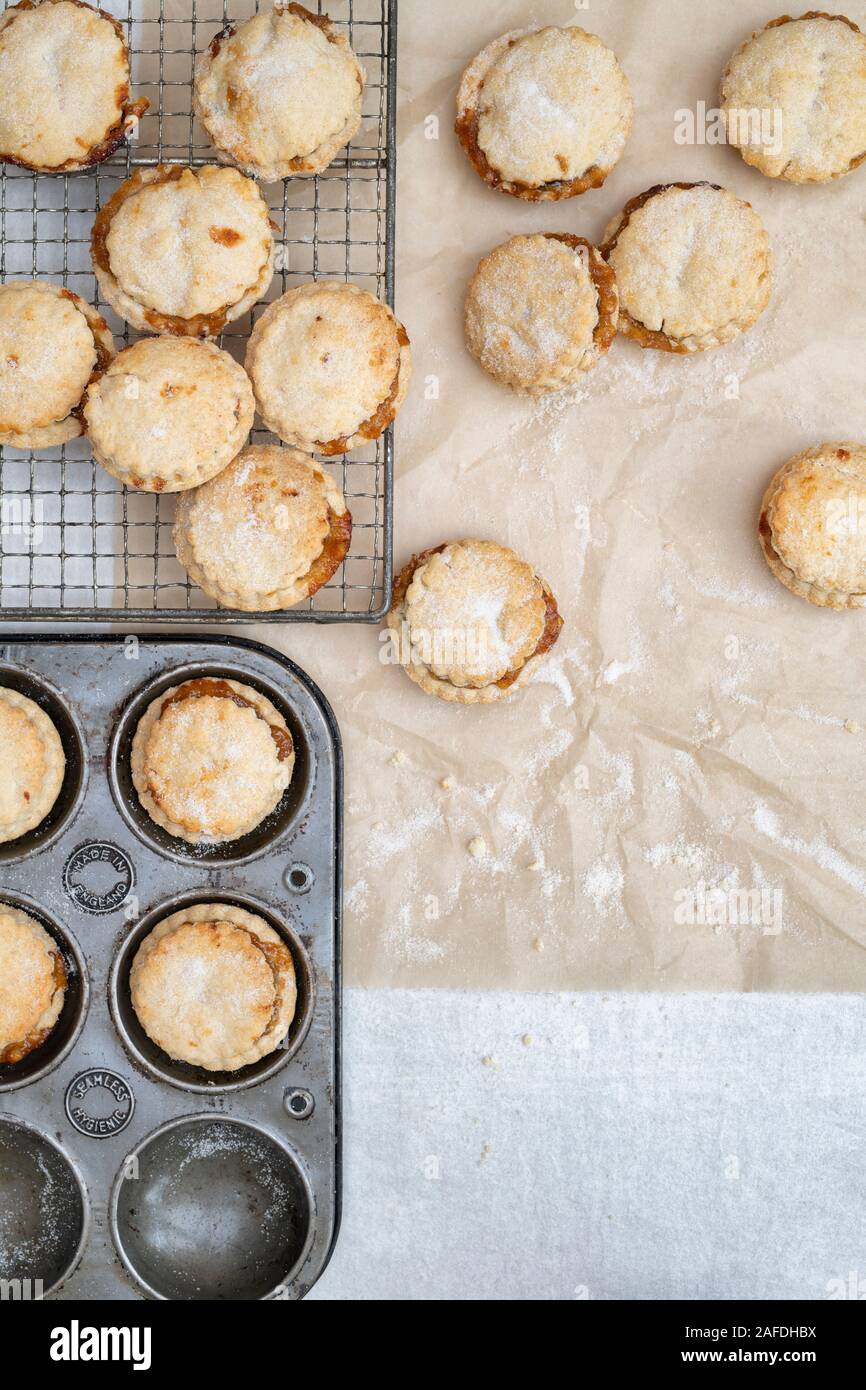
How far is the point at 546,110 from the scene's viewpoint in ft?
9.86

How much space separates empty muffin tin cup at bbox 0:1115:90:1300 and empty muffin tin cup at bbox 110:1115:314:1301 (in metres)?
0.17

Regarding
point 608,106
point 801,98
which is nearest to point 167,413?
point 608,106

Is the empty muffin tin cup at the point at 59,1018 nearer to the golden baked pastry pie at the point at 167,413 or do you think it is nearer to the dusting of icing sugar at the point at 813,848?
the golden baked pastry pie at the point at 167,413

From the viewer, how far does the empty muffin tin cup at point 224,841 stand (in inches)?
120

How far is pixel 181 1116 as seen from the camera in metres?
3.03

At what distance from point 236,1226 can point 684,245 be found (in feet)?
10.0

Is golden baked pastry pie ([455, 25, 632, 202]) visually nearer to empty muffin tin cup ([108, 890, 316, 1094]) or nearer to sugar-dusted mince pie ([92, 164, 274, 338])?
sugar-dusted mince pie ([92, 164, 274, 338])

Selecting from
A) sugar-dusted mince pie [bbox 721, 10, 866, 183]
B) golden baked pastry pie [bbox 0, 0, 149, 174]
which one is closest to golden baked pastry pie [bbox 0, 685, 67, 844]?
golden baked pastry pie [bbox 0, 0, 149, 174]

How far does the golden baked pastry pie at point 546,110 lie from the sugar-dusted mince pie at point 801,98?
345mm

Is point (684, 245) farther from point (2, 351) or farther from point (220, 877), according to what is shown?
point (220, 877)

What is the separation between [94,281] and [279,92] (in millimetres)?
788

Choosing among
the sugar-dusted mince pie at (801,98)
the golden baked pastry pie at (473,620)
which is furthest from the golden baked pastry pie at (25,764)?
the sugar-dusted mince pie at (801,98)

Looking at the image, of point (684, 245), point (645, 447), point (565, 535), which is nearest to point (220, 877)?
point (565, 535)

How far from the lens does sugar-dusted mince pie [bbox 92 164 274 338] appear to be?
2.83 meters
